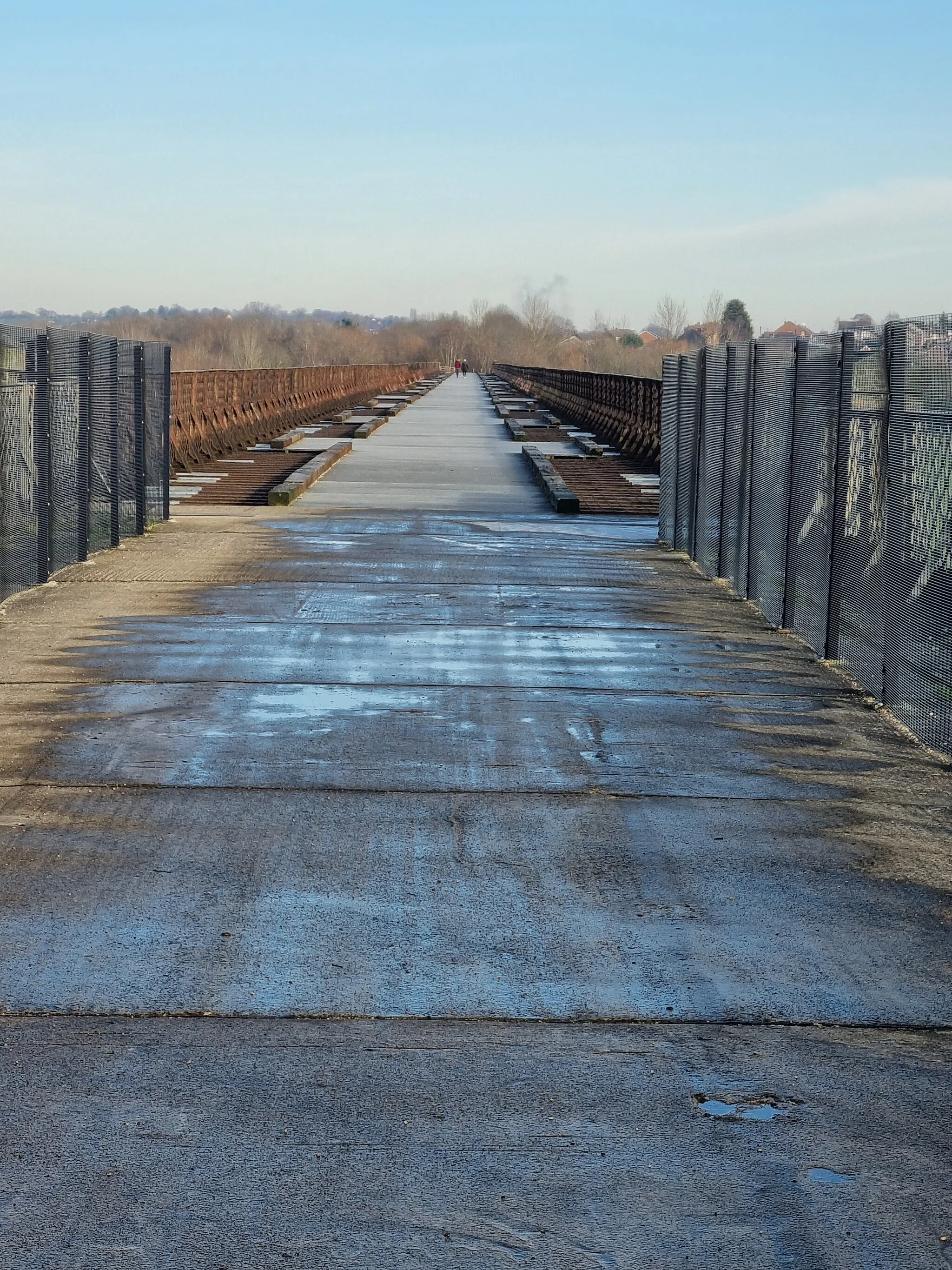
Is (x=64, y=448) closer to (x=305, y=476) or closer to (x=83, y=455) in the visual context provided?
(x=83, y=455)

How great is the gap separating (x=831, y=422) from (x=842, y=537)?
27.3 inches

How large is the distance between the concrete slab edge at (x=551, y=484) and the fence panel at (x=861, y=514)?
919cm

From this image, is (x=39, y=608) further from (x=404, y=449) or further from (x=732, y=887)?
(x=404, y=449)

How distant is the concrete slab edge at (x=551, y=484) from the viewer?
1838 centimetres

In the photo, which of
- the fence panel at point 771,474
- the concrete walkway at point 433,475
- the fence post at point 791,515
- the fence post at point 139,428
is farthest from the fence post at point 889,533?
the concrete walkway at point 433,475

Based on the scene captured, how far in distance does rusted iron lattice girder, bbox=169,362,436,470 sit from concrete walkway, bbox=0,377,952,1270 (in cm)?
1065

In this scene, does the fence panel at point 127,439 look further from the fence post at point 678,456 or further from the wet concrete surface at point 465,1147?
the wet concrete surface at point 465,1147

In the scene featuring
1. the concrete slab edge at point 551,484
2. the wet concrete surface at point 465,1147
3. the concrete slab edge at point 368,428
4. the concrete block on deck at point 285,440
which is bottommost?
the wet concrete surface at point 465,1147

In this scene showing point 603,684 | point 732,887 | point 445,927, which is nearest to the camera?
point 445,927

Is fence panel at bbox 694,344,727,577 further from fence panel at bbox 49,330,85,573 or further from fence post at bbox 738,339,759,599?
fence panel at bbox 49,330,85,573

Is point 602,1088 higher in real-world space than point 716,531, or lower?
lower

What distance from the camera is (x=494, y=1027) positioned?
420cm

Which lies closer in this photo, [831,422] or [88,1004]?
[88,1004]

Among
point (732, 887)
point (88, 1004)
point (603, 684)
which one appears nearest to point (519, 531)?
point (603, 684)
